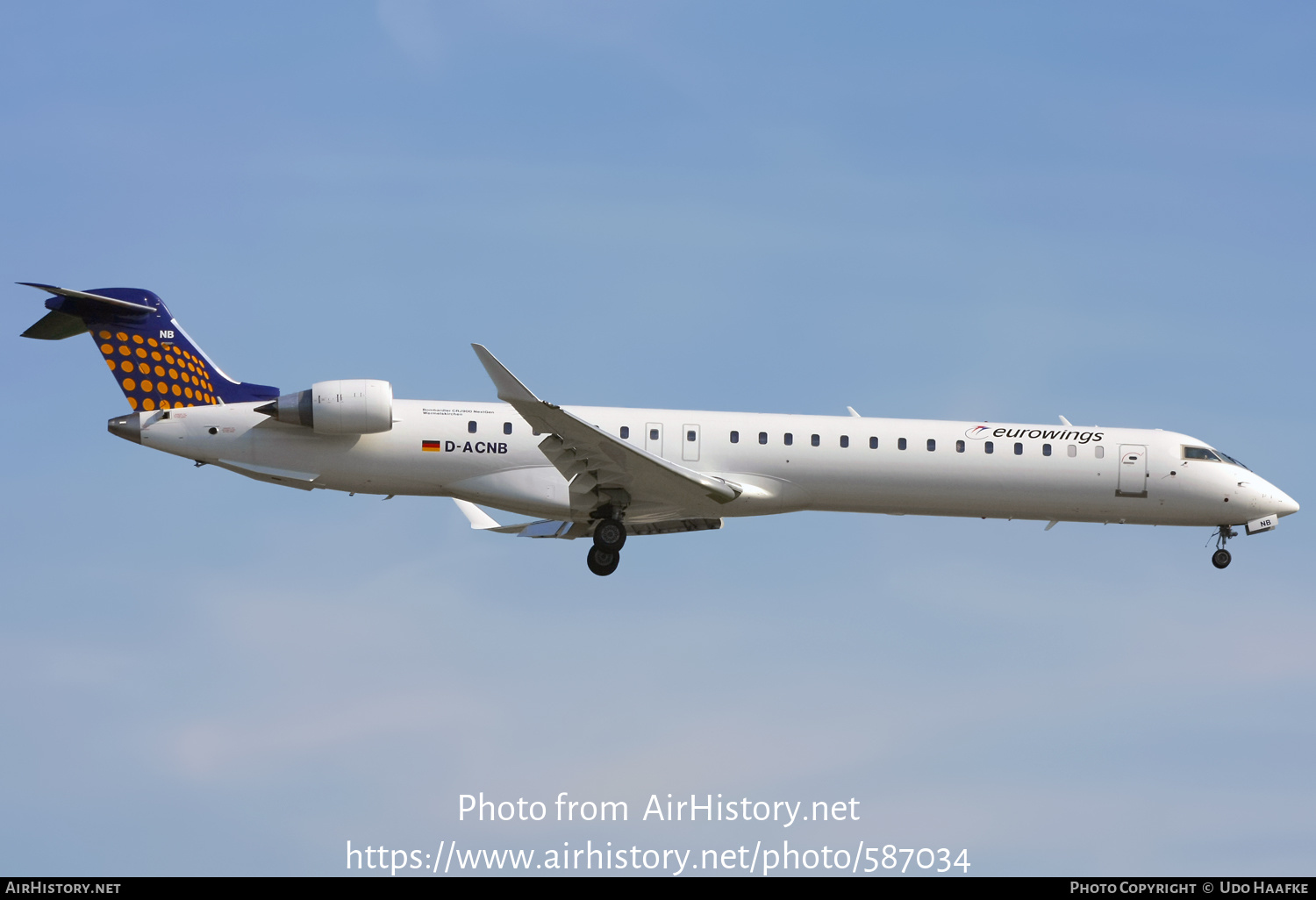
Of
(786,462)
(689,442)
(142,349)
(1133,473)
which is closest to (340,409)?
(142,349)

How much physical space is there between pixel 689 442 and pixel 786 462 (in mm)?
1777

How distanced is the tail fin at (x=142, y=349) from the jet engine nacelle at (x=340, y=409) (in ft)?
4.89

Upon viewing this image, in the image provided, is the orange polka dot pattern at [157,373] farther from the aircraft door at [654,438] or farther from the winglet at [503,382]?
the aircraft door at [654,438]

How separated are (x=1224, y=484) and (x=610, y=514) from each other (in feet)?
38.1

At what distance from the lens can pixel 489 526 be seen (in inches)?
1137

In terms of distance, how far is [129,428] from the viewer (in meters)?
25.6

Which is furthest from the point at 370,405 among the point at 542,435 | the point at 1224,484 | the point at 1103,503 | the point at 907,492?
the point at 1224,484

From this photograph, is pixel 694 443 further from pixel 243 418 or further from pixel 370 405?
pixel 243 418

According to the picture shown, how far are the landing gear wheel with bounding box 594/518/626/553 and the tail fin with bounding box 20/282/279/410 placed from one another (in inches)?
252

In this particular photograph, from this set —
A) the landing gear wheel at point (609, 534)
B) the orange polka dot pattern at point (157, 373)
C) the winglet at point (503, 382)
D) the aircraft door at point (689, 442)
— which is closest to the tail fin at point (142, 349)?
the orange polka dot pattern at point (157, 373)

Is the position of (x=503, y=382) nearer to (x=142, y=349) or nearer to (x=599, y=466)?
(x=599, y=466)

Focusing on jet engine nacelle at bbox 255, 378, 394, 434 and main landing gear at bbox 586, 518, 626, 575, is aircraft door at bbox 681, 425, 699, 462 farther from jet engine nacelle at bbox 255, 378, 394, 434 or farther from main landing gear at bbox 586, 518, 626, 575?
jet engine nacelle at bbox 255, 378, 394, 434

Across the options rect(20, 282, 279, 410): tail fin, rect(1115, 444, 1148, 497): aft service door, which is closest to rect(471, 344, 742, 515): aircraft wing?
rect(20, 282, 279, 410): tail fin

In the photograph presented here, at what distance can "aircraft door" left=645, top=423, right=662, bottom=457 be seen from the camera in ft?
85.8
